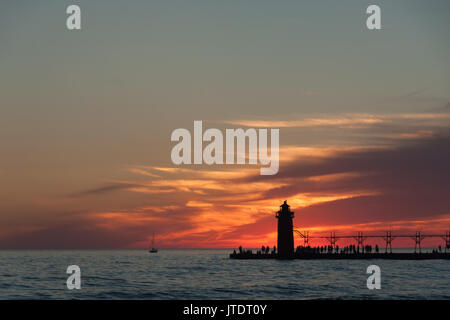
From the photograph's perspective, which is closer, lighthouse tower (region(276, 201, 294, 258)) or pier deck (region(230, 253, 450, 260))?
lighthouse tower (region(276, 201, 294, 258))

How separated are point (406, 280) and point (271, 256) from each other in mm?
61966

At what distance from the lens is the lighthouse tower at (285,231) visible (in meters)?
107

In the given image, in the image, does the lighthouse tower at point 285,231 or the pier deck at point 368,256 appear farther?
the pier deck at point 368,256

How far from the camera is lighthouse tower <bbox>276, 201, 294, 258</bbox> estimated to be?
107 m

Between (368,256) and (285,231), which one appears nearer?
(285,231)

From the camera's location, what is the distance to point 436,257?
4877 inches

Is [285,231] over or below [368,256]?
over

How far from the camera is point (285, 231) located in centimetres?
11012

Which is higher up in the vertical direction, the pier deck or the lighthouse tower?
the lighthouse tower
